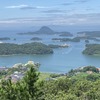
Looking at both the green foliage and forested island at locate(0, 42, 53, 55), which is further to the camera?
forested island at locate(0, 42, 53, 55)

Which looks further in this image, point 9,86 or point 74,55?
point 74,55

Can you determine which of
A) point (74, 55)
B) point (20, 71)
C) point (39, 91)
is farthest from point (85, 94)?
point (74, 55)

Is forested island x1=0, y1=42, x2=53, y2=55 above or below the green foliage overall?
below

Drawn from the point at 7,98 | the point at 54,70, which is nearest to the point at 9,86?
the point at 7,98

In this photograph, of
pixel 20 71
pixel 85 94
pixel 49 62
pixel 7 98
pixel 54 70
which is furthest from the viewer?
pixel 49 62

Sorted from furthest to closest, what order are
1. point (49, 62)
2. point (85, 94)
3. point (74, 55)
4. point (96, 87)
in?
1. point (74, 55)
2. point (49, 62)
3. point (96, 87)
4. point (85, 94)

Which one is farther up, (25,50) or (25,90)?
(25,90)

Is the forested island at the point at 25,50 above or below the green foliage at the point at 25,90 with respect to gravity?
below

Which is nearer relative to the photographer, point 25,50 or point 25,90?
point 25,90

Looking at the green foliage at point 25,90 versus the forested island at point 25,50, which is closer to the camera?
the green foliage at point 25,90

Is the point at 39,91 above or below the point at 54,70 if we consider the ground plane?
above

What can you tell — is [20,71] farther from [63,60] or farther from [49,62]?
[63,60]
